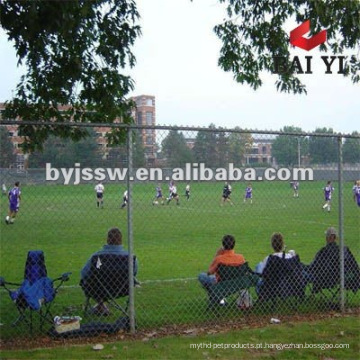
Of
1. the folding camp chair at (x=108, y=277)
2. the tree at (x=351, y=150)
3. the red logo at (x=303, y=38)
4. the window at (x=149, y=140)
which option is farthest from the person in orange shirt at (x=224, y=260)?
the red logo at (x=303, y=38)

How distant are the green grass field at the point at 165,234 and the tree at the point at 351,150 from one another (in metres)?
0.55

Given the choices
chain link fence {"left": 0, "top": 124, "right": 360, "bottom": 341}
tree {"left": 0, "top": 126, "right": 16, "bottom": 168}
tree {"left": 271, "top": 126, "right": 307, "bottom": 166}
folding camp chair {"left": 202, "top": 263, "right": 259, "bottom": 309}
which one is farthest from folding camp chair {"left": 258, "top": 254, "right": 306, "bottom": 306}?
tree {"left": 0, "top": 126, "right": 16, "bottom": 168}

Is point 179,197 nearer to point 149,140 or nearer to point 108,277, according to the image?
point 149,140

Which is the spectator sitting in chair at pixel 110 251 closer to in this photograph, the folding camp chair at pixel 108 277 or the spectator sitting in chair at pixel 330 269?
the folding camp chair at pixel 108 277

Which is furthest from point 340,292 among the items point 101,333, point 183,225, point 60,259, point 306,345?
point 183,225

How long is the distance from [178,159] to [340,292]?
2.84 meters

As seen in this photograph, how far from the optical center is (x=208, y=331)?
6.01 m

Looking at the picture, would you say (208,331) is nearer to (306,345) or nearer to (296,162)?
(306,345)

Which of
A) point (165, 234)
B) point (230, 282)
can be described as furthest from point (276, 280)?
point (165, 234)

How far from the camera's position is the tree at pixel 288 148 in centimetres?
661

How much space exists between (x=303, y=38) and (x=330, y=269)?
4.92m

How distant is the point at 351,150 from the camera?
7.48 metres

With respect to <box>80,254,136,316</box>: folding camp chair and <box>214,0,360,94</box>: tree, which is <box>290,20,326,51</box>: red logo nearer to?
<box>214,0,360,94</box>: tree

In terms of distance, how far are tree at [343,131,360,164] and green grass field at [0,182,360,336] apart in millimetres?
548
